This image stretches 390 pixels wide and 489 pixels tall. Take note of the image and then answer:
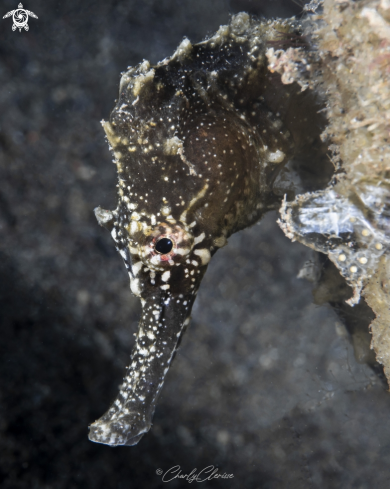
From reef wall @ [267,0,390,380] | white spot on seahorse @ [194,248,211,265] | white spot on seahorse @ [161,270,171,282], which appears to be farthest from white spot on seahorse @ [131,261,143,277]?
reef wall @ [267,0,390,380]

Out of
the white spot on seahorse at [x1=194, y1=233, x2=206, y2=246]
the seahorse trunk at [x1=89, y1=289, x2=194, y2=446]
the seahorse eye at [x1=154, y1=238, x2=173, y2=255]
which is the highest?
the seahorse eye at [x1=154, y1=238, x2=173, y2=255]

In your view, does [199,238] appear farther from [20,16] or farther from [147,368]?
[20,16]

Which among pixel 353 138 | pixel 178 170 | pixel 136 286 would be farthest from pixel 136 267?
pixel 353 138

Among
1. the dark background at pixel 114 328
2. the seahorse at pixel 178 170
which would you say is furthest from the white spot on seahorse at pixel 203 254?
the dark background at pixel 114 328

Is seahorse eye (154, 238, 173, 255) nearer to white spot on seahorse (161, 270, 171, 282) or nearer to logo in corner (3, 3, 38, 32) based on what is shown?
white spot on seahorse (161, 270, 171, 282)

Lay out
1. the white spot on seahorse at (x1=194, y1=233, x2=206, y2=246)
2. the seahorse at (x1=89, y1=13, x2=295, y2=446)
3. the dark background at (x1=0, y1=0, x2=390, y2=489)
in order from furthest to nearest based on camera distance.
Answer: the dark background at (x1=0, y1=0, x2=390, y2=489)
the white spot on seahorse at (x1=194, y1=233, x2=206, y2=246)
the seahorse at (x1=89, y1=13, x2=295, y2=446)

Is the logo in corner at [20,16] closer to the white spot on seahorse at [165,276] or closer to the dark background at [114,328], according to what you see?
the dark background at [114,328]

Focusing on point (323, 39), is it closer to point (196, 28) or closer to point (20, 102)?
point (196, 28)
